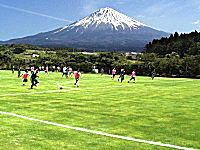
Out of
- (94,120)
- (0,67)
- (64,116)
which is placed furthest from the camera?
(0,67)

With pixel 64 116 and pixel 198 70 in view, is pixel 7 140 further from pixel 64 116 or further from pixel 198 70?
pixel 198 70

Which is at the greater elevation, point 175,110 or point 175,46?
point 175,46

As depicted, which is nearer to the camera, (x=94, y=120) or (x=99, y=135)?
(x=99, y=135)

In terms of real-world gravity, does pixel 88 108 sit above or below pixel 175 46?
below

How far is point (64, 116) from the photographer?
36.6 ft

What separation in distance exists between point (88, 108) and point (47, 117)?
2.82 metres

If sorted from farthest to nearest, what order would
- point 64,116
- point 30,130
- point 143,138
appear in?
1. point 64,116
2. point 30,130
3. point 143,138

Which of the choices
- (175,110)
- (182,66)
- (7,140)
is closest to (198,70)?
(182,66)

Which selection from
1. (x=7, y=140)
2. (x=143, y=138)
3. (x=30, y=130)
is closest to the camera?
(x=7, y=140)

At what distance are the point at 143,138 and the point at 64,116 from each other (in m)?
4.08

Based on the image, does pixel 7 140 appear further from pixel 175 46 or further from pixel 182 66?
pixel 175 46

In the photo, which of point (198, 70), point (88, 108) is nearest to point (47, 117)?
point (88, 108)

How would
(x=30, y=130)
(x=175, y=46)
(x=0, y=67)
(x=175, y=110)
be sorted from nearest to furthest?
(x=30, y=130) < (x=175, y=110) < (x=0, y=67) < (x=175, y=46)

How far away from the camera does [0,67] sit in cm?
8194
